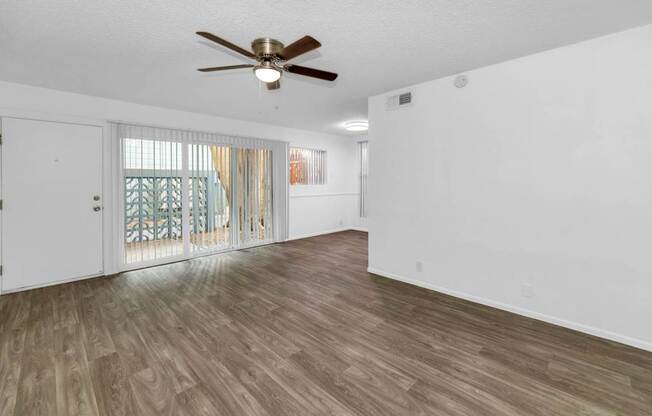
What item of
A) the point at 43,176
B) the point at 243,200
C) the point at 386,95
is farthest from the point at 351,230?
the point at 43,176

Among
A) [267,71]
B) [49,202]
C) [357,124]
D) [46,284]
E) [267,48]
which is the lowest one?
[46,284]

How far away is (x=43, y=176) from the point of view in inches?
142

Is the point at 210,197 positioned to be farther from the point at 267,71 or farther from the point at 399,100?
the point at 399,100

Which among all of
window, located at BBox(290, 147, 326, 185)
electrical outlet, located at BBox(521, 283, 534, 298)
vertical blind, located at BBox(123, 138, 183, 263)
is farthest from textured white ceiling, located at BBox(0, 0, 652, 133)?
window, located at BBox(290, 147, 326, 185)

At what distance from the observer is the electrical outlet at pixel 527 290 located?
9.24 ft

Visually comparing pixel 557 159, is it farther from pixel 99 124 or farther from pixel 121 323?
pixel 99 124

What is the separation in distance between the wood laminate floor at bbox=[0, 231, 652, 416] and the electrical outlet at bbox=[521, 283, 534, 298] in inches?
9.8

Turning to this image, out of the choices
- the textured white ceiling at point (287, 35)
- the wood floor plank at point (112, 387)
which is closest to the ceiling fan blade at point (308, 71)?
the textured white ceiling at point (287, 35)

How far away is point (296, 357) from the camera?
2.16 metres

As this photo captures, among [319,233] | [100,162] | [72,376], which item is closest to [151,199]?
[100,162]

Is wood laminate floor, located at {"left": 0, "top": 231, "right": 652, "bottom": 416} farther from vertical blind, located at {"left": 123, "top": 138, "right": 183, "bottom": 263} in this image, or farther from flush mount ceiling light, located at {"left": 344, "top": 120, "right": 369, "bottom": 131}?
flush mount ceiling light, located at {"left": 344, "top": 120, "right": 369, "bottom": 131}

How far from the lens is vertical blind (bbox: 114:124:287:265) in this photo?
4.34 m

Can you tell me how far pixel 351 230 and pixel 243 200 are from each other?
3.37 m

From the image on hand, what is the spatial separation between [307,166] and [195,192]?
285 cm
